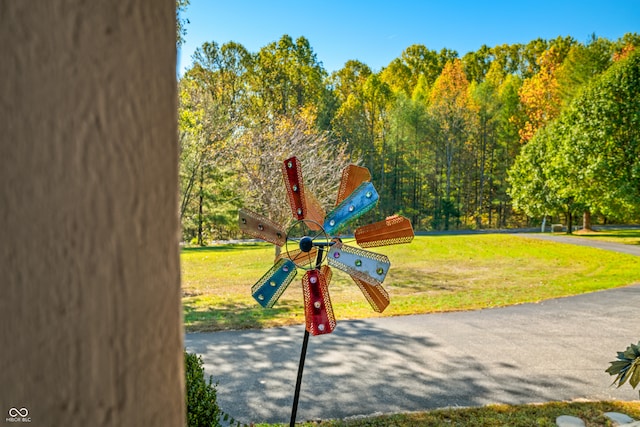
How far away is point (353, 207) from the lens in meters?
2.53

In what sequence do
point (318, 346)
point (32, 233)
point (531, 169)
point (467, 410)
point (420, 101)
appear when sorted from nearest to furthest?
1. point (32, 233)
2. point (467, 410)
3. point (318, 346)
4. point (531, 169)
5. point (420, 101)

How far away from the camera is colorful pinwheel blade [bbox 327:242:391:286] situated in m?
2.35

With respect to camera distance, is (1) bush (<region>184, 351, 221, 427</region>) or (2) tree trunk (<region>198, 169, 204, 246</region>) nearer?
(1) bush (<region>184, 351, 221, 427</region>)

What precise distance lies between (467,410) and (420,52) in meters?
29.6

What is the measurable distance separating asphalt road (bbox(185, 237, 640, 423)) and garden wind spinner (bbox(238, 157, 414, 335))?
6.13 feet

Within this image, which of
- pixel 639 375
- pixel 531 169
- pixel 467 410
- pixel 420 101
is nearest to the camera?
pixel 639 375

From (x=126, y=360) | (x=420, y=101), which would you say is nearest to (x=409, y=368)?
(x=126, y=360)

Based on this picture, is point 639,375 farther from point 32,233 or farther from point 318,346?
point 318,346

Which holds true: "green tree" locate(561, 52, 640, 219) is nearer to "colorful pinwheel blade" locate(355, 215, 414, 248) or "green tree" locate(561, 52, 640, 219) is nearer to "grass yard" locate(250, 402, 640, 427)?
"grass yard" locate(250, 402, 640, 427)

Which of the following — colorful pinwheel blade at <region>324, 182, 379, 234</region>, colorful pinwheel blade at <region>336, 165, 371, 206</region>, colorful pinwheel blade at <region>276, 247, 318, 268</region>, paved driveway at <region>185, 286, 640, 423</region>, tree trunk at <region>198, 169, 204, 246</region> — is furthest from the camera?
tree trunk at <region>198, 169, 204, 246</region>

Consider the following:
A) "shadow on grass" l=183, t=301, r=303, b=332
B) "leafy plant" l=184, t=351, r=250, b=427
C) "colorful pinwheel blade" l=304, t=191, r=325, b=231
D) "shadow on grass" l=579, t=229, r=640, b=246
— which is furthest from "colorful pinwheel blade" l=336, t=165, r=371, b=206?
"shadow on grass" l=579, t=229, r=640, b=246

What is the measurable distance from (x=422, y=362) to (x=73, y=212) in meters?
5.50

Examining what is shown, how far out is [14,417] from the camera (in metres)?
0.30

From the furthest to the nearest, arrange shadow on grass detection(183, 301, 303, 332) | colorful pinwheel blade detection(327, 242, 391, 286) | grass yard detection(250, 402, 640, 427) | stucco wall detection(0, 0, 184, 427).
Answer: shadow on grass detection(183, 301, 303, 332) < grass yard detection(250, 402, 640, 427) < colorful pinwheel blade detection(327, 242, 391, 286) < stucco wall detection(0, 0, 184, 427)
